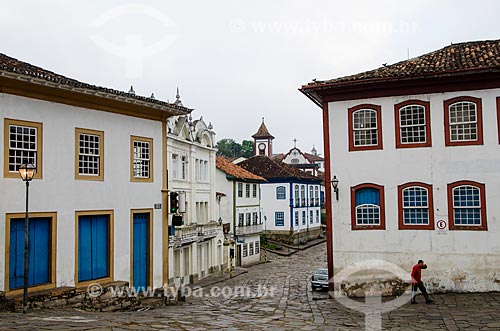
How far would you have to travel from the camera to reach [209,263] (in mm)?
34562

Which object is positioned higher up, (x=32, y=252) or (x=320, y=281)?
(x=32, y=252)

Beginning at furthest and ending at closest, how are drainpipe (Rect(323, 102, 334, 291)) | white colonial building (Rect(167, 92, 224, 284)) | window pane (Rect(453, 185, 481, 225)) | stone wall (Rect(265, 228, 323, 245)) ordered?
stone wall (Rect(265, 228, 323, 245)), white colonial building (Rect(167, 92, 224, 284)), drainpipe (Rect(323, 102, 334, 291)), window pane (Rect(453, 185, 481, 225))

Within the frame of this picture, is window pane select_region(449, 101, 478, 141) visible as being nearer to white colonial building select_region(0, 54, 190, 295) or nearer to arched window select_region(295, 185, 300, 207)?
white colonial building select_region(0, 54, 190, 295)

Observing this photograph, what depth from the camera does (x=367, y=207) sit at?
18.6 metres

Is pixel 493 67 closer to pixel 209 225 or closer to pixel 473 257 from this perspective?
pixel 473 257

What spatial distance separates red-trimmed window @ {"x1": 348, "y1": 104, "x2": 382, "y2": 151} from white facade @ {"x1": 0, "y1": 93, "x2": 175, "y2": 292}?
6.40 m

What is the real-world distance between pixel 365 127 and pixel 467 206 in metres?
4.04

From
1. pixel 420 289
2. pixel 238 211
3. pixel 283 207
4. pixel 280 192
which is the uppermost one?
pixel 280 192

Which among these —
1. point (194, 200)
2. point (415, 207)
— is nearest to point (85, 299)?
point (415, 207)

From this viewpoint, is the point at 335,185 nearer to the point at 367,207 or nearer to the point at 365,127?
the point at 367,207

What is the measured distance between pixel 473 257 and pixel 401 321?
16.9 ft

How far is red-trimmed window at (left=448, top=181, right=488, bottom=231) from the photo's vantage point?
17.3 metres

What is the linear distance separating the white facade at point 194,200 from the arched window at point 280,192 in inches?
739

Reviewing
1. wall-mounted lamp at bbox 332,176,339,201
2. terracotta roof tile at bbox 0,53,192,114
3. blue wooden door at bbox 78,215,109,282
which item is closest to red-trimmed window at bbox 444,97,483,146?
wall-mounted lamp at bbox 332,176,339,201
